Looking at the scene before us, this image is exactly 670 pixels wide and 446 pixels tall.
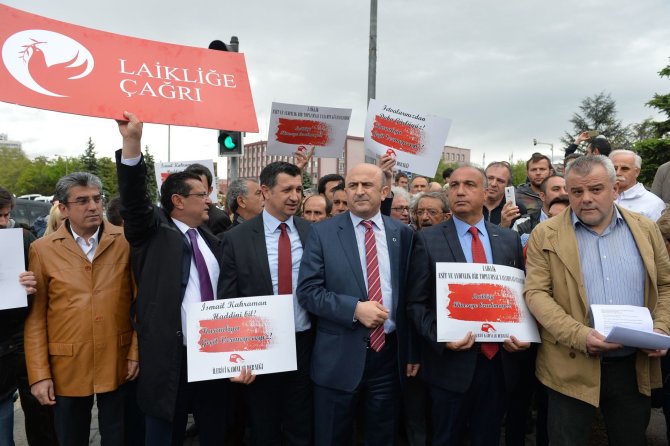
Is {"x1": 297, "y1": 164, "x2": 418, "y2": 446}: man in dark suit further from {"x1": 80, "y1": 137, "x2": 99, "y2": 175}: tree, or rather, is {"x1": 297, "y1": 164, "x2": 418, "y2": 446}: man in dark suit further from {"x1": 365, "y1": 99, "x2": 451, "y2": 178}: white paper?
{"x1": 80, "y1": 137, "x2": 99, "y2": 175}: tree

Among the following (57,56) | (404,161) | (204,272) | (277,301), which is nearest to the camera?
(57,56)

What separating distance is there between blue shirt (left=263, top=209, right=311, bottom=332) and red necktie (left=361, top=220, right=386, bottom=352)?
501mm

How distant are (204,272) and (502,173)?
3.69 m

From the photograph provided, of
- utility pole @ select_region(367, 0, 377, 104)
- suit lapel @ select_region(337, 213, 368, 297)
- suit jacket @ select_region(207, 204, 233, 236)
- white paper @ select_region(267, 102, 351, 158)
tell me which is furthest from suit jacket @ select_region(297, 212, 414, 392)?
utility pole @ select_region(367, 0, 377, 104)

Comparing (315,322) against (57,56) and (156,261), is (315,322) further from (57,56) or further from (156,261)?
(57,56)

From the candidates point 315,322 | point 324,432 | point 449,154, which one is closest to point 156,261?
point 315,322

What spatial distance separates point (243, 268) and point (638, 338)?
7.76 ft

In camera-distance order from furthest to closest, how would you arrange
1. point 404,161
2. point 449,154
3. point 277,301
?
point 449,154 → point 404,161 → point 277,301

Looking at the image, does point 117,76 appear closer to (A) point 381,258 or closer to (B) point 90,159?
(A) point 381,258

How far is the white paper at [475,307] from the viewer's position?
3023 millimetres

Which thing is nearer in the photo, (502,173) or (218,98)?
(218,98)

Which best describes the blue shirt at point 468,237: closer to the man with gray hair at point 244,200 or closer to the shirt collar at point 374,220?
the shirt collar at point 374,220

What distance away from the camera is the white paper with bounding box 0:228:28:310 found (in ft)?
9.85

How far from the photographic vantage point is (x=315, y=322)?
11.3ft
